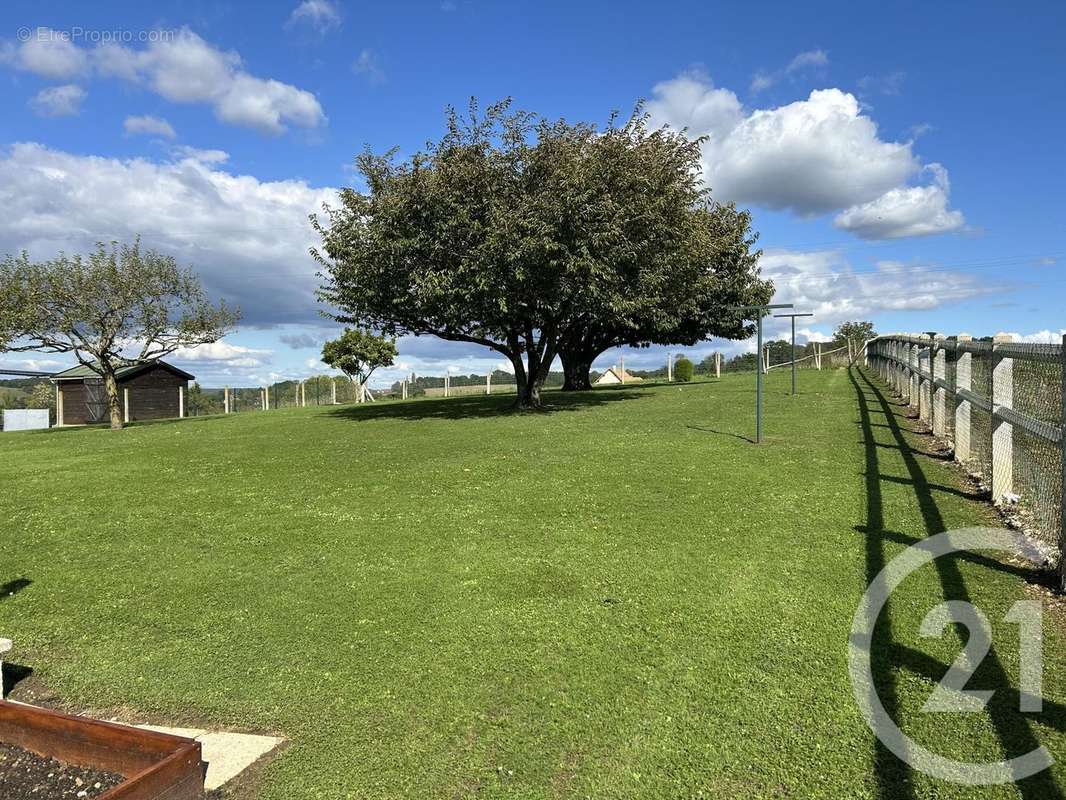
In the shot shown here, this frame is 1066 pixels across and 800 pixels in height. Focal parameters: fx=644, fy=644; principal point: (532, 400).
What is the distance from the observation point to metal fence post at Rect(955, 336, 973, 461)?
728 cm

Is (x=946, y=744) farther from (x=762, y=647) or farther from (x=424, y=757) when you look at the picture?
(x=424, y=757)

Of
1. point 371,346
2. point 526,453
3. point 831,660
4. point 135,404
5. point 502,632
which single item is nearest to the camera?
point 831,660

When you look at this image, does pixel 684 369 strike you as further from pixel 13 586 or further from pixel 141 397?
pixel 13 586

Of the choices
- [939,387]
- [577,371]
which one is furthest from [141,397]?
[939,387]

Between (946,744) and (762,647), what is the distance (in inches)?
37.8

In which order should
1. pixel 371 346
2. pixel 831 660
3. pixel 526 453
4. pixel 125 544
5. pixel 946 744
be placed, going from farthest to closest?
pixel 371 346 < pixel 526 453 < pixel 125 544 < pixel 831 660 < pixel 946 744

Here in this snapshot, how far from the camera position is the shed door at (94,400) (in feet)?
115

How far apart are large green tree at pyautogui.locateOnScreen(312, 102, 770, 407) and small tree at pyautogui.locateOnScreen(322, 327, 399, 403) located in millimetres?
28011

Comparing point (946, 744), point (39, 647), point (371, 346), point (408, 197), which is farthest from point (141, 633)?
point (371, 346)

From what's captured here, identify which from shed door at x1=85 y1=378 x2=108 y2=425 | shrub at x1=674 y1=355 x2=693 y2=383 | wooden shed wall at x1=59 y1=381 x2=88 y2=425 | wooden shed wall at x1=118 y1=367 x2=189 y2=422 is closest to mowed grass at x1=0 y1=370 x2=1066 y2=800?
shrub at x1=674 y1=355 x2=693 y2=383

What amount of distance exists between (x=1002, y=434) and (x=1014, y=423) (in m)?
0.68

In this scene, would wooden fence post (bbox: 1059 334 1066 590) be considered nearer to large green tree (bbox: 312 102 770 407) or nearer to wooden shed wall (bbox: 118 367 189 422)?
large green tree (bbox: 312 102 770 407)

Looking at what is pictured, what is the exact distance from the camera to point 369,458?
10.1 meters

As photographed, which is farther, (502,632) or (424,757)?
(502,632)
